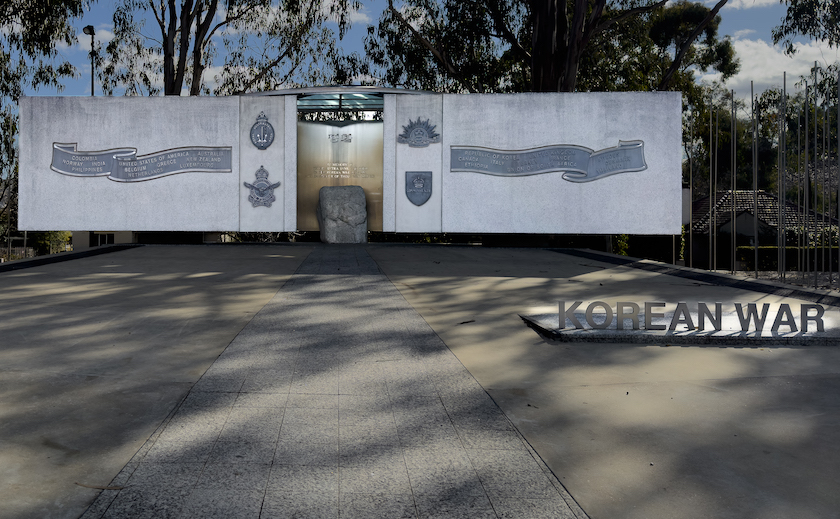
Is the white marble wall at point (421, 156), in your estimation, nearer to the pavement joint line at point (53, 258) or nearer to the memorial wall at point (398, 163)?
the memorial wall at point (398, 163)

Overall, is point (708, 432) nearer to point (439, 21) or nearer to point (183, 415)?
point (183, 415)

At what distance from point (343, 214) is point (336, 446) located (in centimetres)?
1432

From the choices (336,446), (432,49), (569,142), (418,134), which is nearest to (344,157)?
(418,134)

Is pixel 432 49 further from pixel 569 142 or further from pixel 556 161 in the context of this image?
pixel 556 161

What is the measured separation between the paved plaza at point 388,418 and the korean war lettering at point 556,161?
9905mm

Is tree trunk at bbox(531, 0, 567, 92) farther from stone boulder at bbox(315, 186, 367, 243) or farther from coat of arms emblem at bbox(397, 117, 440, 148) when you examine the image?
stone boulder at bbox(315, 186, 367, 243)

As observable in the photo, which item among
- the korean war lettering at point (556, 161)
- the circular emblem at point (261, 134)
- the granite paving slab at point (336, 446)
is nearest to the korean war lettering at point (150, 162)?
the circular emblem at point (261, 134)

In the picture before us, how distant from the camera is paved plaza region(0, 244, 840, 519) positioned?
8.80 feet

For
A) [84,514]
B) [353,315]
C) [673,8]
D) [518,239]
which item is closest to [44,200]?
[518,239]

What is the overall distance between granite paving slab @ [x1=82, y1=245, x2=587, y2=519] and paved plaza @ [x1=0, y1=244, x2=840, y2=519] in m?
0.01

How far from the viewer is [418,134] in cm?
1653

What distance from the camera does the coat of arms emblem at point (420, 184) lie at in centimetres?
1655

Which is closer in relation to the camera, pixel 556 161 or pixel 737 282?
pixel 737 282

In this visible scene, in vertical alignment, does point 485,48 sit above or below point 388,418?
above
